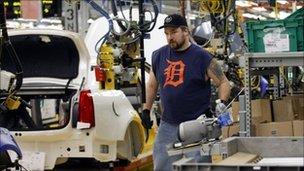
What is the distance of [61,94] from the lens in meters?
7.72

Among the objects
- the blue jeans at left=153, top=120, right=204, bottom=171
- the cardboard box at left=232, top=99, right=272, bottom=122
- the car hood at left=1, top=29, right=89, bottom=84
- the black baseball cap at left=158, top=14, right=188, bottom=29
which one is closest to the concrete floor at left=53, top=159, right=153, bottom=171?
the car hood at left=1, top=29, right=89, bottom=84

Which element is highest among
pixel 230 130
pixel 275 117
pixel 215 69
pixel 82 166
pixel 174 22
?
pixel 174 22

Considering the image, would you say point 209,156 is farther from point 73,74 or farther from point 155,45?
point 155,45

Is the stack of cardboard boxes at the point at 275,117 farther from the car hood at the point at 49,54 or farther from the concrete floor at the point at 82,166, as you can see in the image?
the concrete floor at the point at 82,166

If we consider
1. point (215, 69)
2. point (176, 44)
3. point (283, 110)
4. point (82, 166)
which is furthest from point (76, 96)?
point (283, 110)

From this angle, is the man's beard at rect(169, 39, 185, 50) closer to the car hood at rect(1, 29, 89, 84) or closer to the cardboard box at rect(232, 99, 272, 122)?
the cardboard box at rect(232, 99, 272, 122)

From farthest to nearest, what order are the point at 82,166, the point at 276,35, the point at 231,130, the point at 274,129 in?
1. the point at 82,166
2. the point at 231,130
3. the point at 274,129
4. the point at 276,35

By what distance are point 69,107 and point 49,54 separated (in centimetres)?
116

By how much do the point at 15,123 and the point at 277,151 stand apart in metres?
3.97

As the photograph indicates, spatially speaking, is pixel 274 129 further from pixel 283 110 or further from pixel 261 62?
pixel 261 62

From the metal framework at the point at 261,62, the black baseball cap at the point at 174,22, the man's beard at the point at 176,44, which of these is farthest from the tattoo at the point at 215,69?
the metal framework at the point at 261,62

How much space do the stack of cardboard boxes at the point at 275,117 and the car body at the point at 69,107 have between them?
1.80 metres

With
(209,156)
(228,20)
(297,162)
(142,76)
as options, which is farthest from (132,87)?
(297,162)

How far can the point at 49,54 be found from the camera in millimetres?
8031
